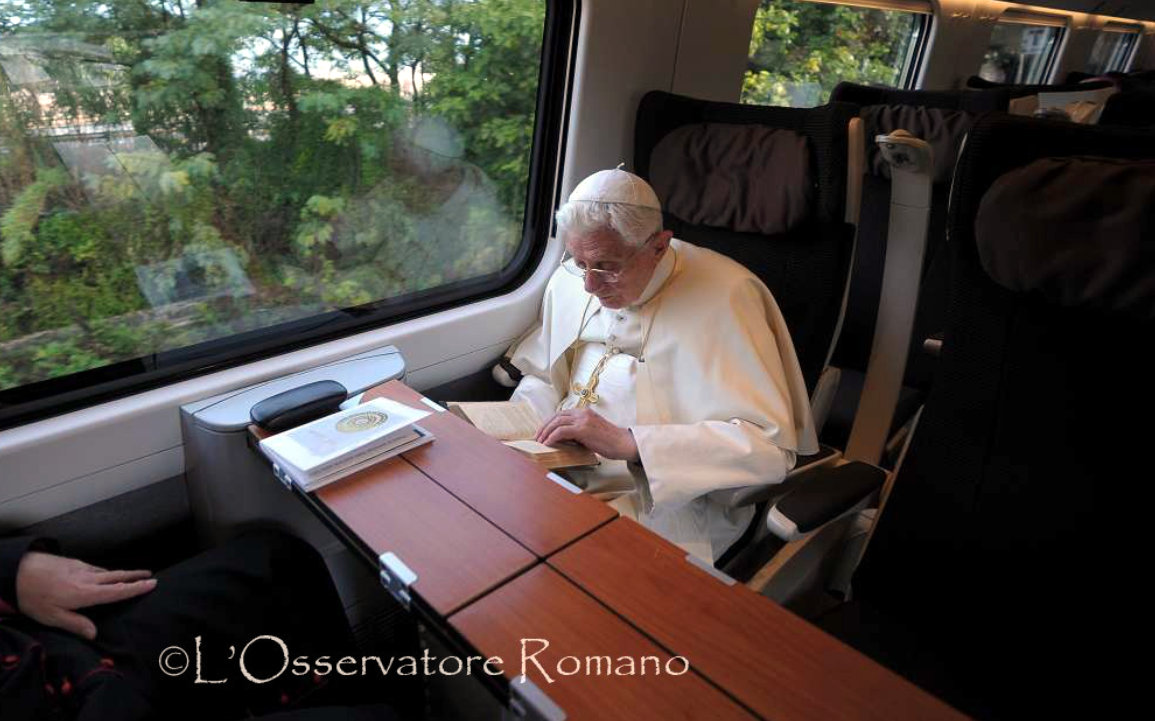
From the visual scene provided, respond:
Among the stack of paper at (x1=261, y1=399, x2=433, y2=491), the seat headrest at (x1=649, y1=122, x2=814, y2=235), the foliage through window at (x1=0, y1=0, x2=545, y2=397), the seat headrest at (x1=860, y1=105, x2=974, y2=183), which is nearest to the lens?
the stack of paper at (x1=261, y1=399, x2=433, y2=491)

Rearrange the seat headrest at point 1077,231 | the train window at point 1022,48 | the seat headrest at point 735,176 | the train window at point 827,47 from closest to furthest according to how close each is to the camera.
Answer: the seat headrest at point 1077,231
the seat headrest at point 735,176
the train window at point 827,47
the train window at point 1022,48

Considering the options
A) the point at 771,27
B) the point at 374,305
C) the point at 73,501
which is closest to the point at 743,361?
the point at 374,305

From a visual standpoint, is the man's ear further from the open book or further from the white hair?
the open book

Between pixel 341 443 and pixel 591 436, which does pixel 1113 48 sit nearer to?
pixel 591 436

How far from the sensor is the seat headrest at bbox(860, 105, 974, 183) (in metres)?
2.43

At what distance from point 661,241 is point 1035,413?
0.89 m

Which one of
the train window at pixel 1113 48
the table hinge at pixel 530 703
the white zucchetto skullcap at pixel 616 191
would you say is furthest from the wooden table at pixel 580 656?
the train window at pixel 1113 48

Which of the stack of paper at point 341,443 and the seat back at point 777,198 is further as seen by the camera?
the seat back at point 777,198

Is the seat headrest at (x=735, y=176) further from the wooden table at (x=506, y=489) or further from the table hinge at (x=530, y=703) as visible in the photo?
the table hinge at (x=530, y=703)

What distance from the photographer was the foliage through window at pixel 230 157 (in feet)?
4.57

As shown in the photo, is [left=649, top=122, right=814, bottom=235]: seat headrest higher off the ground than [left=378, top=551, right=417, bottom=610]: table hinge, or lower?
higher

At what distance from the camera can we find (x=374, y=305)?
2066 millimetres

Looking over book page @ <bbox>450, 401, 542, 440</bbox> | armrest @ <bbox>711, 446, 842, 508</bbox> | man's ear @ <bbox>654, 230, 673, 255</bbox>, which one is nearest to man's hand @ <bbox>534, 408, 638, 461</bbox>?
book page @ <bbox>450, 401, 542, 440</bbox>

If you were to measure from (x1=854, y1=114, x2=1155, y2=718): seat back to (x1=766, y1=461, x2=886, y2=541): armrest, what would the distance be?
0.09 metres
